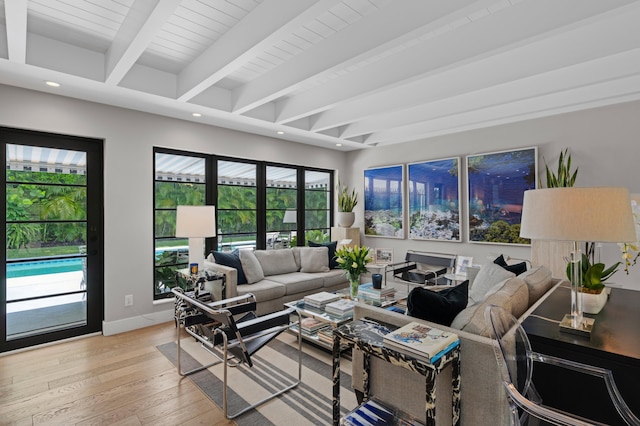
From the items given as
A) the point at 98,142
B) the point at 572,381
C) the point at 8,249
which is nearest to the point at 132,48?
the point at 98,142

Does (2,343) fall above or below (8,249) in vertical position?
below

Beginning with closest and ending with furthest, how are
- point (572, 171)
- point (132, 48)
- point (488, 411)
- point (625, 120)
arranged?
point (488, 411) < point (132, 48) < point (625, 120) < point (572, 171)

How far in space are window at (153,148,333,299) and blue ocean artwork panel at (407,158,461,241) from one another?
1.72m

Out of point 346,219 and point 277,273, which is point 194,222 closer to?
point 277,273

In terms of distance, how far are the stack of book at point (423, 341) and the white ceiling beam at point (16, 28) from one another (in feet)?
9.30

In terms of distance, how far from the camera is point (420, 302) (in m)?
1.87

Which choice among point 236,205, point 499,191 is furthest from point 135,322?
point 499,191

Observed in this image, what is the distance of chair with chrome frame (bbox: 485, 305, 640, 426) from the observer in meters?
1.27

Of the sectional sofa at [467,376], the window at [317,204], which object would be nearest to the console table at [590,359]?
the sectional sofa at [467,376]

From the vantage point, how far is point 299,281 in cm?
427

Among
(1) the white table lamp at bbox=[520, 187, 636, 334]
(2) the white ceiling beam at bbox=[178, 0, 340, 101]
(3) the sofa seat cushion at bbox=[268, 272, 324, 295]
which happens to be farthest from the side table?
(3) the sofa seat cushion at bbox=[268, 272, 324, 295]

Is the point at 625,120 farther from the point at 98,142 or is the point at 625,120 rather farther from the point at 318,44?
the point at 98,142

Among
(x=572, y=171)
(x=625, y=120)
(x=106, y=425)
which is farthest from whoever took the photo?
(x=572, y=171)

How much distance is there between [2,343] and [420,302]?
3974 mm
